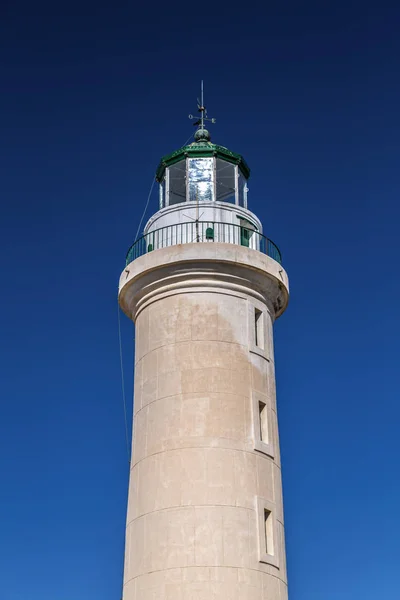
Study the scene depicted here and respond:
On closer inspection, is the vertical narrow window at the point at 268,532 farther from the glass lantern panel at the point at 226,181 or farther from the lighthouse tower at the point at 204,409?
the glass lantern panel at the point at 226,181

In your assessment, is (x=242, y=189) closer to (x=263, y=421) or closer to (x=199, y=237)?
(x=199, y=237)

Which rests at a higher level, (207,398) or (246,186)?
(246,186)

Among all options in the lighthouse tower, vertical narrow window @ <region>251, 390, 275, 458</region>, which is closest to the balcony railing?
the lighthouse tower

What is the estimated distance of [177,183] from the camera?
2562 centimetres

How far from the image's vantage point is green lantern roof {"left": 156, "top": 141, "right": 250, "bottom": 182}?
25.5 meters

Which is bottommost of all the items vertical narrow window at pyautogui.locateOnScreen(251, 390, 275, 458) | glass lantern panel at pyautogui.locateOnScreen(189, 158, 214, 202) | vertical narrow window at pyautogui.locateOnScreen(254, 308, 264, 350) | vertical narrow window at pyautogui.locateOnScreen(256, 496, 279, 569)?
vertical narrow window at pyautogui.locateOnScreen(256, 496, 279, 569)

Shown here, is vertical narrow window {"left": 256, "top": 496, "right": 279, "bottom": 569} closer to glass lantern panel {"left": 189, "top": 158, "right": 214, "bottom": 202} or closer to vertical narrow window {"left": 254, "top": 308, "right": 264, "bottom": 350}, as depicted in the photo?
vertical narrow window {"left": 254, "top": 308, "right": 264, "bottom": 350}

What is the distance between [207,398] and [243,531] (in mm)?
3354

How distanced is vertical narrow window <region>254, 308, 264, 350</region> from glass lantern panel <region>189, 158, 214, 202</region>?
4.02 m

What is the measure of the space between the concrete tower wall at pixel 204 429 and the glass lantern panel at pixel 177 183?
3258 mm

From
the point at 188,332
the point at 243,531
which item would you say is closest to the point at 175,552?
the point at 243,531

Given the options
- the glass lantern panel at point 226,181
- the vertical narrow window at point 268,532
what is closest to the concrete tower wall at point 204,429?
the vertical narrow window at point 268,532

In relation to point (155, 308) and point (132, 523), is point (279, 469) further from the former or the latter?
point (155, 308)

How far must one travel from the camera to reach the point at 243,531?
19.6 metres
